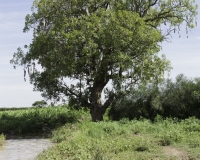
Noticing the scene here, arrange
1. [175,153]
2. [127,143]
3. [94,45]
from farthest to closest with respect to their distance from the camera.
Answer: [94,45] → [127,143] → [175,153]

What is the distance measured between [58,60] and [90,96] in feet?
11.7

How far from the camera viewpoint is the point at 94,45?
20375 millimetres

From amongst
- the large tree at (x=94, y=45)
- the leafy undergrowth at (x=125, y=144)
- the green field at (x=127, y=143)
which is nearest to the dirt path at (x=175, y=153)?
the green field at (x=127, y=143)

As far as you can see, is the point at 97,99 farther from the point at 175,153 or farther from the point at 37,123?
the point at 175,153

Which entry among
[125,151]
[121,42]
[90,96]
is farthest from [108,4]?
[125,151]

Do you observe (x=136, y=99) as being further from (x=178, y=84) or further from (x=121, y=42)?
(x=121, y=42)

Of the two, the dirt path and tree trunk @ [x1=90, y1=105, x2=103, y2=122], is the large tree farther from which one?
the dirt path

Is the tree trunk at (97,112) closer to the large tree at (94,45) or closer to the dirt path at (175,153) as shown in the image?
the large tree at (94,45)

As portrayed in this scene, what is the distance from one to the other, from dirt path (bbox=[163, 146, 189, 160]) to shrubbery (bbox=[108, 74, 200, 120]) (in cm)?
939

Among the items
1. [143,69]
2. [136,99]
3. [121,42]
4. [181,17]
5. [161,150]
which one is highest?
[181,17]

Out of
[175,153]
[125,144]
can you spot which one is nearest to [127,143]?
[125,144]

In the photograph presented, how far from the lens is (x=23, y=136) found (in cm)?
Result: 2236

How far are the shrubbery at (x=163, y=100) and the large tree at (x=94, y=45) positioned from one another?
92cm

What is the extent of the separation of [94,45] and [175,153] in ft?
32.6
